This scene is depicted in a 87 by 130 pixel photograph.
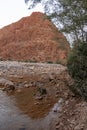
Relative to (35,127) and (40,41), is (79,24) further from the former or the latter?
(40,41)

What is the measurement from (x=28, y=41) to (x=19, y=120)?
87398 mm

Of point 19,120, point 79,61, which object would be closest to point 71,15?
point 79,61

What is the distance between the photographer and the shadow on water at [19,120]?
10.6 metres

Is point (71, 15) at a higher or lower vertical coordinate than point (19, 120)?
higher

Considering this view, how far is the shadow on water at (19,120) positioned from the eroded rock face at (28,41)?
68.8m

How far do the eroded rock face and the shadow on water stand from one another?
68.8m

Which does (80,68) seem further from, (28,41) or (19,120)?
(28,41)

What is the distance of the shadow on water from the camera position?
1056 cm

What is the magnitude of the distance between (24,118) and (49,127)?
136 cm

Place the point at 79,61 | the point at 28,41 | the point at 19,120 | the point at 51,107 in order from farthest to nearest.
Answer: the point at 28,41, the point at 51,107, the point at 79,61, the point at 19,120

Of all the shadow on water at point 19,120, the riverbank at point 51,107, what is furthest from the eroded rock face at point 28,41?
the shadow on water at point 19,120

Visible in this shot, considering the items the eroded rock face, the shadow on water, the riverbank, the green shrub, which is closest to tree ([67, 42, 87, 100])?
the green shrub

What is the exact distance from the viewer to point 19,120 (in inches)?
445

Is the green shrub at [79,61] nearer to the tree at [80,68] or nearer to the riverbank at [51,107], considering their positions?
the tree at [80,68]
